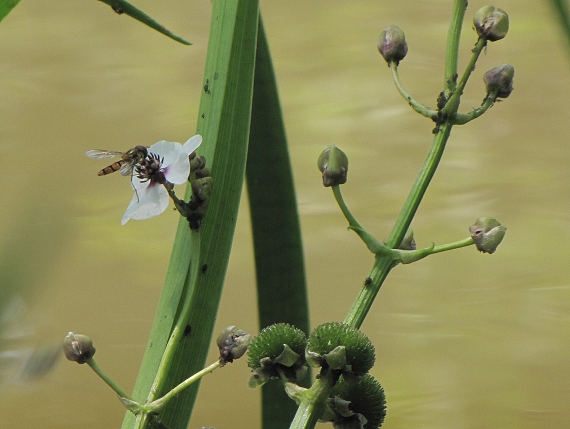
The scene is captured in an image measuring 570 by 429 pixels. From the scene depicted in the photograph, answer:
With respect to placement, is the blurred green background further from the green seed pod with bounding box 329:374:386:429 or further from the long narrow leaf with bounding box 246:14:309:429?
the green seed pod with bounding box 329:374:386:429

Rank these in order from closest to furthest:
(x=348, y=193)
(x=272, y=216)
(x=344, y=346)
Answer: (x=344, y=346)
(x=272, y=216)
(x=348, y=193)

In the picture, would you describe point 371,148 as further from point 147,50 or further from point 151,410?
point 151,410

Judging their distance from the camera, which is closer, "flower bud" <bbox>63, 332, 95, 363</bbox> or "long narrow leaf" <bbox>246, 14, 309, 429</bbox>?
"flower bud" <bbox>63, 332, 95, 363</bbox>

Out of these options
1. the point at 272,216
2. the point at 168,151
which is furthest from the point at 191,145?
the point at 272,216

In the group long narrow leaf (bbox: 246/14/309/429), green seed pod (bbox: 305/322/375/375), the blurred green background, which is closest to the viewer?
green seed pod (bbox: 305/322/375/375)

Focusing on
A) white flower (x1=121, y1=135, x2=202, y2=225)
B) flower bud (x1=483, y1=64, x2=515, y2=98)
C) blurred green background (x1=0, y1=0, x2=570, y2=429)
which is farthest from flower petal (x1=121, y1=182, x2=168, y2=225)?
blurred green background (x1=0, y1=0, x2=570, y2=429)

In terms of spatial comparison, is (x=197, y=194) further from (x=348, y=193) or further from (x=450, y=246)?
(x=348, y=193)
